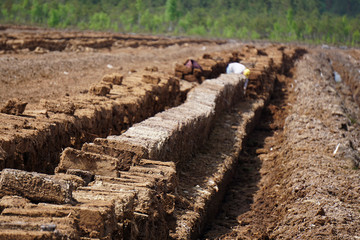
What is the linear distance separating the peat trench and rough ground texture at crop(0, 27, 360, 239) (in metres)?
0.01

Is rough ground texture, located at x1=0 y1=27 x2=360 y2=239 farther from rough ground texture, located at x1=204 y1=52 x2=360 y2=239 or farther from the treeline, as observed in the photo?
the treeline

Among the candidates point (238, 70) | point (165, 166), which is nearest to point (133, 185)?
point (165, 166)

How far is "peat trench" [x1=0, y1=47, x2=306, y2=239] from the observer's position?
366 centimetres

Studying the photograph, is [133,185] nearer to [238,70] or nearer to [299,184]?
[299,184]

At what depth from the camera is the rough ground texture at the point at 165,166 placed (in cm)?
392

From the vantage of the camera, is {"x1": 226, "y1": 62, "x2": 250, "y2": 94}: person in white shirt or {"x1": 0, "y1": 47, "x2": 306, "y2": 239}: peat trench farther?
{"x1": 226, "y1": 62, "x2": 250, "y2": 94}: person in white shirt

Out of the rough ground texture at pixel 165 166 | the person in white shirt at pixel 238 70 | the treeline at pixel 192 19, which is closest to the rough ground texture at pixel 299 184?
the rough ground texture at pixel 165 166

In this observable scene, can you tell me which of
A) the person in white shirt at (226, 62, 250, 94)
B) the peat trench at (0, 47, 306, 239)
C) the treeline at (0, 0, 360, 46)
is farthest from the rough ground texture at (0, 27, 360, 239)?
the treeline at (0, 0, 360, 46)

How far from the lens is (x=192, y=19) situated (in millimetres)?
108938

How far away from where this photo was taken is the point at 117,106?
8664 mm

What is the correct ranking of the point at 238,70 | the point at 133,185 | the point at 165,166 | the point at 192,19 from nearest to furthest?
the point at 133,185, the point at 165,166, the point at 238,70, the point at 192,19

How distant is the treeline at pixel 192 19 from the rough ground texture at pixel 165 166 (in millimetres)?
58491

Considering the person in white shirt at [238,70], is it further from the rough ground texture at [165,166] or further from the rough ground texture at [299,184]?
the rough ground texture at [299,184]

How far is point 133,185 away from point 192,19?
106244mm
